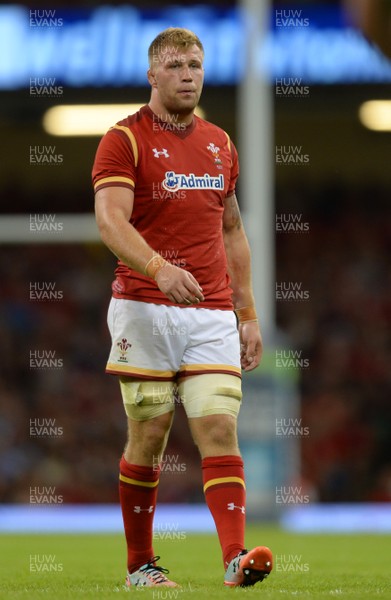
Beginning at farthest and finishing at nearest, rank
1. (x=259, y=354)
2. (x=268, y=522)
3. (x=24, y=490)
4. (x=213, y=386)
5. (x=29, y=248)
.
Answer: (x=29, y=248) < (x=24, y=490) < (x=268, y=522) < (x=259, y=354) < (x=213, y=386)

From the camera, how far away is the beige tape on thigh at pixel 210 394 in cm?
479

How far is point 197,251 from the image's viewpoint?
4980 mm

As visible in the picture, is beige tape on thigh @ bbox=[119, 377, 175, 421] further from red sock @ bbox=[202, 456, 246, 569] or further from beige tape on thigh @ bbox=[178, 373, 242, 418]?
red sock @ bbox=[202, 456, 246, 569]

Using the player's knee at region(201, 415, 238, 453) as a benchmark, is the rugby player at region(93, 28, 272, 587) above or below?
above

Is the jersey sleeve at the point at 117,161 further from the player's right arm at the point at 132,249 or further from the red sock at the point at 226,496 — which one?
the red sock at the point at 226,496

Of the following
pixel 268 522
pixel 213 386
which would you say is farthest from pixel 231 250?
pixel 268 522

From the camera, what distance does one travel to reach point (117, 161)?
4.87m

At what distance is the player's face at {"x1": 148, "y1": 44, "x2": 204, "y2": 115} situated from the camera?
16.2 ft

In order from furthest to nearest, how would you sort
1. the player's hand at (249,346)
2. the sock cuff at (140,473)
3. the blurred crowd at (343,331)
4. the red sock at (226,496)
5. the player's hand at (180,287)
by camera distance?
the blurred crowd at (343,331)
the player's hand at (249,346)
the sock cuff at (140,473)
the red sock at (226,496)
the player's hand at (180,287)

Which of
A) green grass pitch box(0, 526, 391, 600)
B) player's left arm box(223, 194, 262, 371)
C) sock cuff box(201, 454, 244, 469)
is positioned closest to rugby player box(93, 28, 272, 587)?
sock cuff box(201, 454, 244, 469)

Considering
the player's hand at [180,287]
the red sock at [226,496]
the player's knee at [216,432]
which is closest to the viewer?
the player's hand at [180,287]

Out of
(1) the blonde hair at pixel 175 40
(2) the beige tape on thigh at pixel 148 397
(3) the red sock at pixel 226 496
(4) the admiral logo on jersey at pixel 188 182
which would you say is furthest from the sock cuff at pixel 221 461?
(1) the blonde hair at pixel 175 40

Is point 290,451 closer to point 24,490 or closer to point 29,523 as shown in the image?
point 29,523

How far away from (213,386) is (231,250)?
0.71 m
